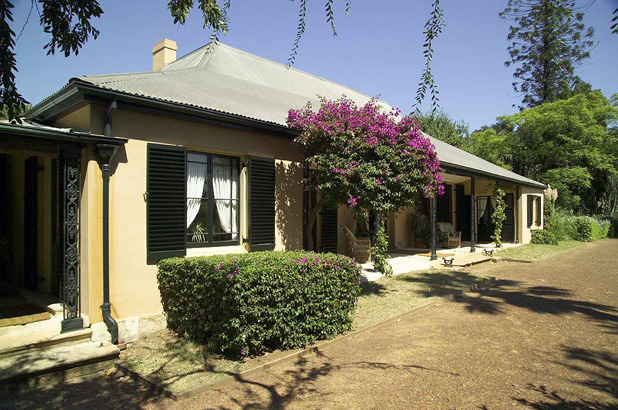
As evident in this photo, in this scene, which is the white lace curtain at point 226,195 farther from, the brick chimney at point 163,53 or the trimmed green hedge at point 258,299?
the brick chimney at point 163,53

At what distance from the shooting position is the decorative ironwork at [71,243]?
17.0 ft

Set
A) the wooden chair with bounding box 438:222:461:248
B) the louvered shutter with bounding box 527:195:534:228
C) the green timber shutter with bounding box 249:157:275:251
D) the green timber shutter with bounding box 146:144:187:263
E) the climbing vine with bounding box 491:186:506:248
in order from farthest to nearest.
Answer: the louvered shutter with bounding box 527:195:534:228, the climbing vine with bounding box 491:186:506:248, the wooden chair with bounding box 438:222:461:248, the green timber shutter with bounding box 249:157:275:251, the green timber shutter with bounding box 146:144:187:263

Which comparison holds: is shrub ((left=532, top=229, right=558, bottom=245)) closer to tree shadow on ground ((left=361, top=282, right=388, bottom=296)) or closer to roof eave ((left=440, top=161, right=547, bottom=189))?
roof eave ((left=440, top=161, right=547, bottom=189))

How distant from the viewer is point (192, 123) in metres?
6.47

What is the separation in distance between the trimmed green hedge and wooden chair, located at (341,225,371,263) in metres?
4.82

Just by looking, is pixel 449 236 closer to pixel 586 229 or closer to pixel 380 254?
pixel 380 254

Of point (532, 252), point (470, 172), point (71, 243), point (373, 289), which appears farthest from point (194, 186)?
point (532, 252)

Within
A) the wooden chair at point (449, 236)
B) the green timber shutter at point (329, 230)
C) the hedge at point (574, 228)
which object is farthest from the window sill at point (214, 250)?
the hedge at point (574, 228)

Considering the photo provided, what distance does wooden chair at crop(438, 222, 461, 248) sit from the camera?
16.0m

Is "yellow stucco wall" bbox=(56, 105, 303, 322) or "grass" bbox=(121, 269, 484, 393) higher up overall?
"yellow stucco wall" bbox=(56, 105, 303, 322)

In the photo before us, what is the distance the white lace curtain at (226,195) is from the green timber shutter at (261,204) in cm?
31

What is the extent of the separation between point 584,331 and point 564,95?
3206cm

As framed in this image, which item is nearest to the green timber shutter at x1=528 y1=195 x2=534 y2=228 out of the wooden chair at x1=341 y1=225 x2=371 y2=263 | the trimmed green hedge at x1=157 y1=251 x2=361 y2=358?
the wooden chair at x1=341 y1=225 x2=371 y2=263

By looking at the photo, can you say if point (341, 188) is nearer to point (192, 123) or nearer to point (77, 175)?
point (192, 123)
